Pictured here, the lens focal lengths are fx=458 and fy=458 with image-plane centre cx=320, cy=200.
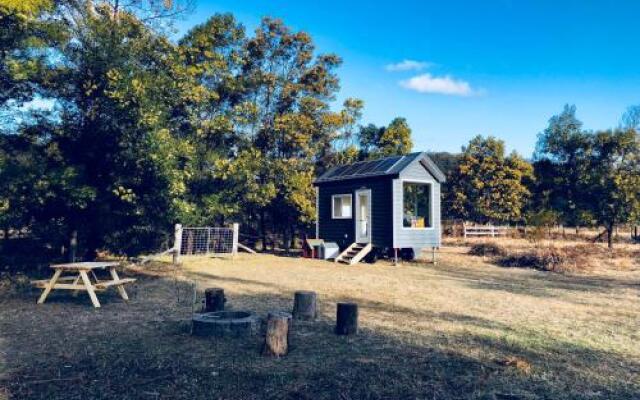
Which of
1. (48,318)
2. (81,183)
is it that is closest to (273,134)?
(81,183)

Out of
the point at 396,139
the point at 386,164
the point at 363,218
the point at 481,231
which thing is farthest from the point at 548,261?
the point at 481,231

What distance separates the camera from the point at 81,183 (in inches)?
477

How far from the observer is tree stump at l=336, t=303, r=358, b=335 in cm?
655

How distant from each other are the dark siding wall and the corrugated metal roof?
24 centimetres

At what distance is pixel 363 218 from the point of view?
66.2ft

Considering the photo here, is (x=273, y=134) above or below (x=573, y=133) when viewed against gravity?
below

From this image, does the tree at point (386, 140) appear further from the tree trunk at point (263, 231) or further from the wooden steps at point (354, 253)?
the wooden steps at point (354, 253)

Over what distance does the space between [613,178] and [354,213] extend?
20197mm

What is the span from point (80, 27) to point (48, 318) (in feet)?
31.9

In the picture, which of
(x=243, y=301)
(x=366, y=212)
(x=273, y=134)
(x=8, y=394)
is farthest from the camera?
(x=273, y=134)

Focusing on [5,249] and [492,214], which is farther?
[492,214]

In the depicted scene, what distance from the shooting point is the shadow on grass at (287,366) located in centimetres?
441

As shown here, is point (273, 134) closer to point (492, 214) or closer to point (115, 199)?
point (115, 199)

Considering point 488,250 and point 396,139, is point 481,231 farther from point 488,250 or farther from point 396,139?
point 488,250
